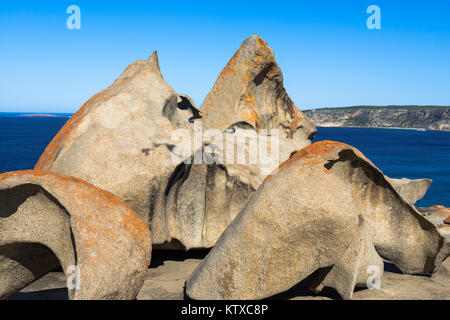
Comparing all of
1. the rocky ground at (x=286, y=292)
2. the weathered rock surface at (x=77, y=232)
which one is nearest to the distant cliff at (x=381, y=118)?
the rocky ground at (x=286, y=292)

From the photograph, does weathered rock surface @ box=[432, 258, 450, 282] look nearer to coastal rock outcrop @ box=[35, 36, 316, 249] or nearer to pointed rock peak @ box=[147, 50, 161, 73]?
coastal rock outcrop @ box=[35, 36, 316, 249]

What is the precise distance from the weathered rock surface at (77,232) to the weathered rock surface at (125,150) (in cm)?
67

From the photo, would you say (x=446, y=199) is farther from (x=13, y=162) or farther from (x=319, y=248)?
(x=13, y=162)

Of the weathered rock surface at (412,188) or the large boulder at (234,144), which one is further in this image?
the weathered rock surface at (412,188)

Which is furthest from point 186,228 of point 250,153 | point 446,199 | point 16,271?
point 446,199

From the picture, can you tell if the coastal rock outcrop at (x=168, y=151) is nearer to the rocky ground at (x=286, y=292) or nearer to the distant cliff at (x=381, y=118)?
the rocky ground at (x=286, y=292)

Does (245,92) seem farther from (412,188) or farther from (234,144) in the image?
(412,188)

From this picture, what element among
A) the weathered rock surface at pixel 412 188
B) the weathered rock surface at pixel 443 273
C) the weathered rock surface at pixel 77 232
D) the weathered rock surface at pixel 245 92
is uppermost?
the weathered rock surface at pixel 245 92

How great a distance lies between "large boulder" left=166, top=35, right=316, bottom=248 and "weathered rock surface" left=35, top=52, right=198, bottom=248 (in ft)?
1.51

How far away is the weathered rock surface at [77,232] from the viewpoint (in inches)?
166

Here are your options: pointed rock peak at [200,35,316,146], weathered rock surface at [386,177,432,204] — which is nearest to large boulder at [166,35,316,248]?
pointed rock peak at [200,35,316,146]

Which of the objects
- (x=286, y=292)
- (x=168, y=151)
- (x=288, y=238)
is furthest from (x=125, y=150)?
(x=286, y=292)

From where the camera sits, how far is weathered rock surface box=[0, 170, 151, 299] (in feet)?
13.8

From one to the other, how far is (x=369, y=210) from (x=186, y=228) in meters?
2.89
